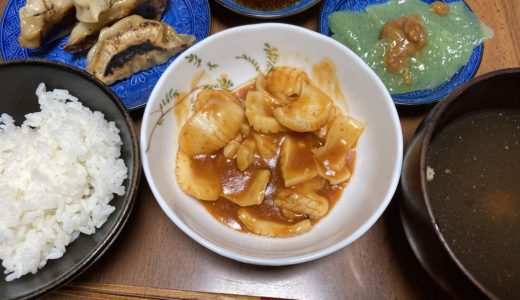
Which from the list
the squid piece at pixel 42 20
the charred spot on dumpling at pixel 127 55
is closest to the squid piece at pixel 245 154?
the charred spot on dumpling at pixel 127 55

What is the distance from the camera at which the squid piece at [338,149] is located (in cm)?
156

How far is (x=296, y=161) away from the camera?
1.54 meters

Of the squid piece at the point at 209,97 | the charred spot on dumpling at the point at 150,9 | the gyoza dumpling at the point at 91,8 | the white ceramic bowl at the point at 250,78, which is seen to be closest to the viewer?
the white ceramic bowl at the point at 250,78

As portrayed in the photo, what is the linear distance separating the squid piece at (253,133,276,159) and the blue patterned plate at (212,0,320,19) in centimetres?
57

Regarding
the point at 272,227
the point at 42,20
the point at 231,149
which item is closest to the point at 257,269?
the point at 272,227

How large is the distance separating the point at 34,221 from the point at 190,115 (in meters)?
0.66

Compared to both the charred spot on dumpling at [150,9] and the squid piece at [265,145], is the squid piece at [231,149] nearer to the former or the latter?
the squid piece at [265,145]

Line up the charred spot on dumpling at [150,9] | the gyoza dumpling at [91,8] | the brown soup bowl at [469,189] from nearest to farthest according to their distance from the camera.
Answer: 1. the brown soup bowl at [469,189]
2. the gyoza dumpling at [91,8]
3. the charred spot on dumpling at [150,9]

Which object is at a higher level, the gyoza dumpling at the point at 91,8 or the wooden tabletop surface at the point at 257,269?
the gyoza dumpling at the point at 91,8

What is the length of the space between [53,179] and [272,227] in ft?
2.44

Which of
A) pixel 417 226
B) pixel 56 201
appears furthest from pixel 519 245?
pixel 56 201

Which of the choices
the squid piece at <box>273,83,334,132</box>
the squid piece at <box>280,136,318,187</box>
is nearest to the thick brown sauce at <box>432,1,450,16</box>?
the squid piece at <box>273,83,334,132</box>

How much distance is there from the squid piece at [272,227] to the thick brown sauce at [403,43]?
0.79 m

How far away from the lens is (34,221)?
142 centimetres
